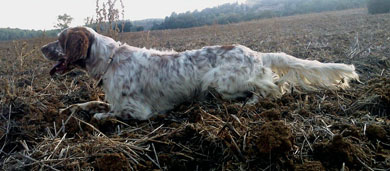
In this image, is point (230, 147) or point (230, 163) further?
point (230, 147)

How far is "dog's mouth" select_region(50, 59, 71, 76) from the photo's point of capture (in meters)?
3.20

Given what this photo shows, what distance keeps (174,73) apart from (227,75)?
0.63 m

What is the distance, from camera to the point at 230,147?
179cm

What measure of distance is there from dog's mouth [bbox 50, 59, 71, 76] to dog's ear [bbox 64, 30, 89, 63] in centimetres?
9

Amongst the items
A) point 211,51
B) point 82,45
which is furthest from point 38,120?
point 211,51

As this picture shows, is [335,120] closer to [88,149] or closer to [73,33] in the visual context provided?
[88,149]

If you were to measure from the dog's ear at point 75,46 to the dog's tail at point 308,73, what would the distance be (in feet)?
7.18

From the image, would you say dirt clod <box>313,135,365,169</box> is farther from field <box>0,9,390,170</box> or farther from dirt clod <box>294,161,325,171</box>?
dirt clod <box>294,161,325,171</box>

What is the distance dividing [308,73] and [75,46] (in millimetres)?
2826

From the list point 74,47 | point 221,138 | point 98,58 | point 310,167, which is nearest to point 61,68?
point 74,47

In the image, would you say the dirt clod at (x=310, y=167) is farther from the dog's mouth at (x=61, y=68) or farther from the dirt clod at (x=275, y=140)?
the dog's mouth at (x=61, y=68)

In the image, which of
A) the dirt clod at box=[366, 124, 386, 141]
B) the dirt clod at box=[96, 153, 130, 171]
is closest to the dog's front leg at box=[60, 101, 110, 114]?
the dirt clod at box=[96, 153, 130, 171]

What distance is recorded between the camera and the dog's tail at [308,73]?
3309 millimetres

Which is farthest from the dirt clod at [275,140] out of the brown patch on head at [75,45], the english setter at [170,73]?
the brown patch on head at [75,45]
